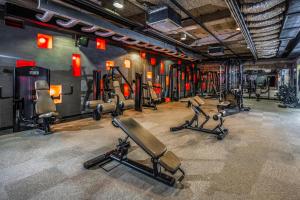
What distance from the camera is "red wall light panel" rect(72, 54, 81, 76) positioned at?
577 cm

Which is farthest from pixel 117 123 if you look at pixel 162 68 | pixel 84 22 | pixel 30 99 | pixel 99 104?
pixel 162 68

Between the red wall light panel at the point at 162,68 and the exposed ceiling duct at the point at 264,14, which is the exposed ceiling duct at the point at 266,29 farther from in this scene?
the red wall light panel at the point at 162,68

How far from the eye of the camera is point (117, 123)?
2459 mm

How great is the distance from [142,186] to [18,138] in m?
3.33

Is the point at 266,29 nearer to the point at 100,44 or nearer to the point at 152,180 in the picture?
the point at 152,180

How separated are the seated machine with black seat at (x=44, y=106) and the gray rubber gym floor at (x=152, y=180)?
13.8 inches

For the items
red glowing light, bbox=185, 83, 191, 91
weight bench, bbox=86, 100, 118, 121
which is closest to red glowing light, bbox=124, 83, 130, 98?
weight bench, bbox=86, 100, 118, 121

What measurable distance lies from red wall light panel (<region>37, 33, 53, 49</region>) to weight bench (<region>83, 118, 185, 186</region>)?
4.01 m

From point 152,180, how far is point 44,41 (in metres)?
4.91

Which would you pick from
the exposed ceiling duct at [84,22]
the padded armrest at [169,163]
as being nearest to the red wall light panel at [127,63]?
the exposed ceiling duct at [84,22]

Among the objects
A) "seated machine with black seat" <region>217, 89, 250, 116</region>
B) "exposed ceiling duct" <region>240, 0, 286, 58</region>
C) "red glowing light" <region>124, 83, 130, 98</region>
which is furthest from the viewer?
"red glowing light" <region>124, 83, 130, 98</region>

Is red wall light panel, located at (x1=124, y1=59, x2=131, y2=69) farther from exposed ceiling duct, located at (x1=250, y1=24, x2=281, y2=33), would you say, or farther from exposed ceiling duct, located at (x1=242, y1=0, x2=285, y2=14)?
exposed ceiling duct, located at (x1=242, y1=0, x2=285, y2=14)

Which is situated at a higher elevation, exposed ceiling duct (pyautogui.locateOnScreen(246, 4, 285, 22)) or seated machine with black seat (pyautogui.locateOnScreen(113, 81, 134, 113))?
exposed ceiling duct (pyautogui.locateOnScreen(246, 4, 285, 22))

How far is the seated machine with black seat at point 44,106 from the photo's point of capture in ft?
13.7
